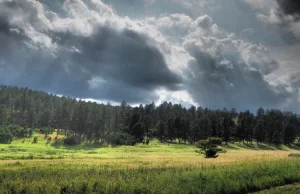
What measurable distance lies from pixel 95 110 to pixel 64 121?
23674 millimetres

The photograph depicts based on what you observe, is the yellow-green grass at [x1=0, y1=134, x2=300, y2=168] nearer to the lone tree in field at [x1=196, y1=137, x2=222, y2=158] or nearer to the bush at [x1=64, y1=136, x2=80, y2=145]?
the lone tree in field at [x1=196, y1=137, x2=222, y2=158]

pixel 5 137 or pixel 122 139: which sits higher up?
pixel 122 139

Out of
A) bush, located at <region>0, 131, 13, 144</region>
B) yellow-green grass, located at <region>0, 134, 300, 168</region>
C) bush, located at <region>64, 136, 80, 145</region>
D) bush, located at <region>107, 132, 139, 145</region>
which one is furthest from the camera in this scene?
bush, located at <region>107, 132, 139, 145</region>

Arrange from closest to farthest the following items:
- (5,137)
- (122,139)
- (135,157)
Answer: (135,157) → (5,137) → (122,139)

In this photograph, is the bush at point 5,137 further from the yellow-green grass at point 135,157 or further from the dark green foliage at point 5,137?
the yellow-green grass at point 135,157

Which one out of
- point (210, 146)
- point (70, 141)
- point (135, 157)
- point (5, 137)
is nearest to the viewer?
point (135, 157)

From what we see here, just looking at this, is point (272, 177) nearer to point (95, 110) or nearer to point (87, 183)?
point (87, 183)

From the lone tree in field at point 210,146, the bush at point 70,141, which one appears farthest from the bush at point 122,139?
the lone tree in field at point 210,146

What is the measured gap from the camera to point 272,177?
2356 centimetres

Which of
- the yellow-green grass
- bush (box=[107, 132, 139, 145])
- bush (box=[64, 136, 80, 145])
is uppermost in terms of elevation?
bush (box=[107, 132, 139, 145])

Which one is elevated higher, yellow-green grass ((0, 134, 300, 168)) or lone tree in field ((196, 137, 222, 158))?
lone tree in field ((196, 137, 222, 158))

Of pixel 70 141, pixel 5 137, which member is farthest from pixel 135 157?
pixel 5 137

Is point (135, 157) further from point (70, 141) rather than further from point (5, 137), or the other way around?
point (5, 137)

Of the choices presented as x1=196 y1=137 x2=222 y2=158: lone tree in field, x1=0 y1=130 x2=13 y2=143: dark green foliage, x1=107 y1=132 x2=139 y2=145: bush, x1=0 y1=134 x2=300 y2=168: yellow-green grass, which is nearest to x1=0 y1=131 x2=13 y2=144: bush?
x1=0 y1=130 x2=13 y2=143: dark green foliage
